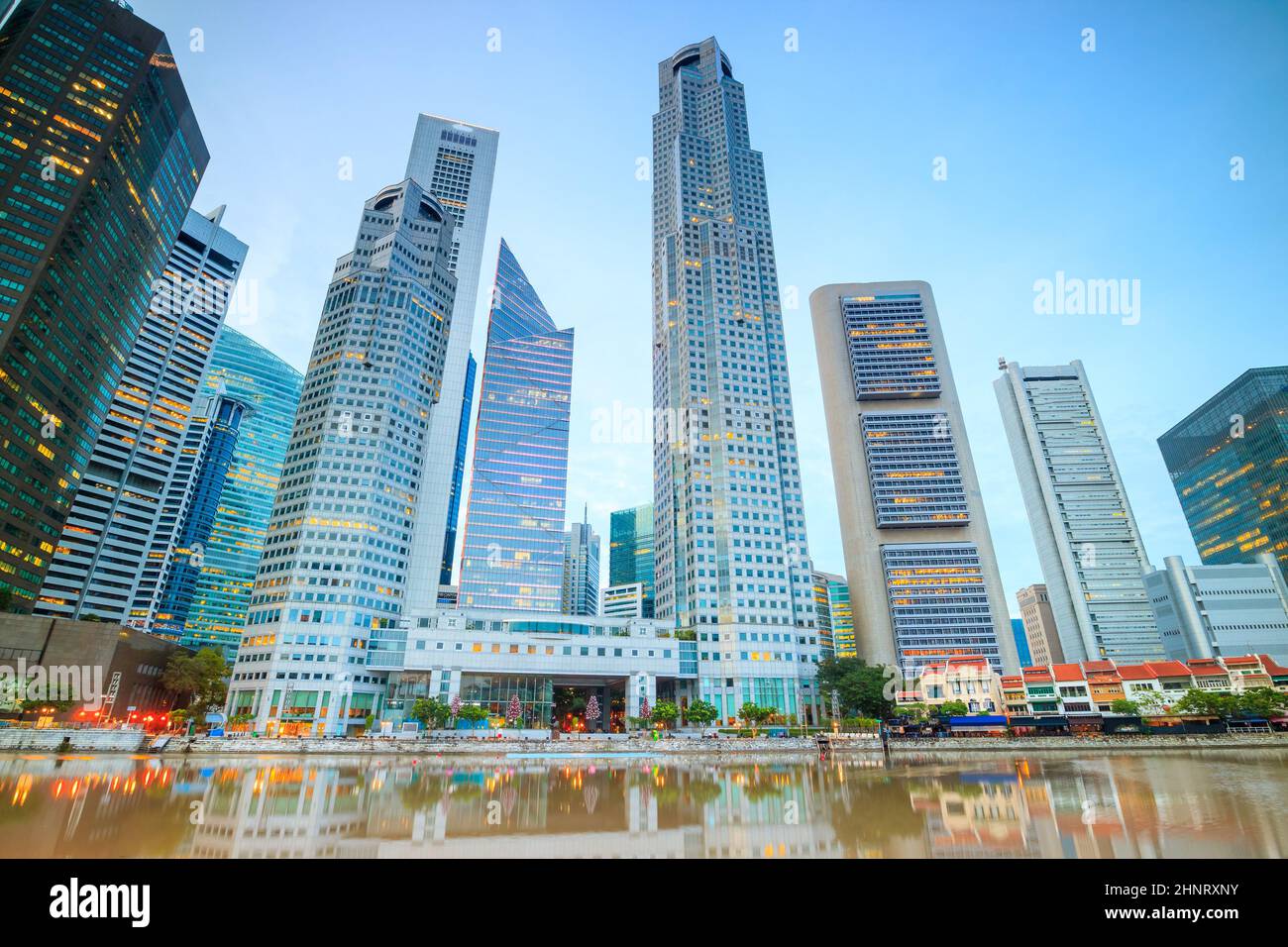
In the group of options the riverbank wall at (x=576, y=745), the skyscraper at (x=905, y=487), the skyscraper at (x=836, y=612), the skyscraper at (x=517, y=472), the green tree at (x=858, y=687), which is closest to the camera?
the riverbank wall at (x=576, y=745)

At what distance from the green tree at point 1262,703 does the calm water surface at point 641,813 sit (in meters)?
61.6

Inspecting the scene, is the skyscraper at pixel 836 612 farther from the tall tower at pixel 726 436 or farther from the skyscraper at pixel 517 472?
the skyscraper at pixel 517 472

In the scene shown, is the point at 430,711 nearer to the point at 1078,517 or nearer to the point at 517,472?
the point at 517,472

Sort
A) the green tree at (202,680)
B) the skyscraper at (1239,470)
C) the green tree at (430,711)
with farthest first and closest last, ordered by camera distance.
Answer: the skyscraper at (1239,470), the green tree at (202,680), the green tree at (430,711)

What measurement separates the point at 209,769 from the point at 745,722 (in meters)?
79.7

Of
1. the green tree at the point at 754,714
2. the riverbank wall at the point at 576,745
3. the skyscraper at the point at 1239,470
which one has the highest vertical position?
the skyscraper at the point at 1239,470

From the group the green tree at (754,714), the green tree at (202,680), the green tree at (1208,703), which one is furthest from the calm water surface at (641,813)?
the green tree at (202,680)

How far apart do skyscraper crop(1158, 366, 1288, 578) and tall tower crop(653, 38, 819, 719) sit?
389ft

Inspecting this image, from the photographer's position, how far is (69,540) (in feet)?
495

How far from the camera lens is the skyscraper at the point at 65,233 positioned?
108 metres

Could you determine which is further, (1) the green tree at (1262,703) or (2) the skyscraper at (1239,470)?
(2) the skyscraper at (1239,470)

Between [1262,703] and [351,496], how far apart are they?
15120cm

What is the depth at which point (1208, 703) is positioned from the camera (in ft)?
291
